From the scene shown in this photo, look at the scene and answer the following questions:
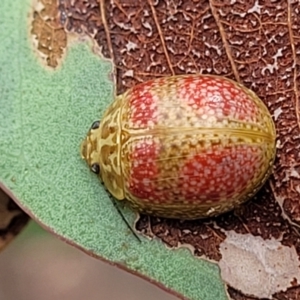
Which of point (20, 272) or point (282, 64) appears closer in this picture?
point (282, 64)

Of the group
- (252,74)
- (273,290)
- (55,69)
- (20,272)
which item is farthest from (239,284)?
(20,272)

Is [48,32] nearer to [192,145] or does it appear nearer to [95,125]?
[95,125]

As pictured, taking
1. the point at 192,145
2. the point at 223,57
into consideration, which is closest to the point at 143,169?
the point at 192,145

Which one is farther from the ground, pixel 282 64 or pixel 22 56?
pixel 22 56

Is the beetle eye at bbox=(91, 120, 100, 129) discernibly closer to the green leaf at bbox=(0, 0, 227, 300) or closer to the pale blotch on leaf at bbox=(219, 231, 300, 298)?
the green leaf at bbox=(0, 0, 227, 300)

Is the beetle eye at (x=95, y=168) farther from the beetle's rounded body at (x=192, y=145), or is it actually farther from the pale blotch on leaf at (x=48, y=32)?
the pale blotch on leaf at (x=48, y=32)

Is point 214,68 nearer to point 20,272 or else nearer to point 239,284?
point 239,284
